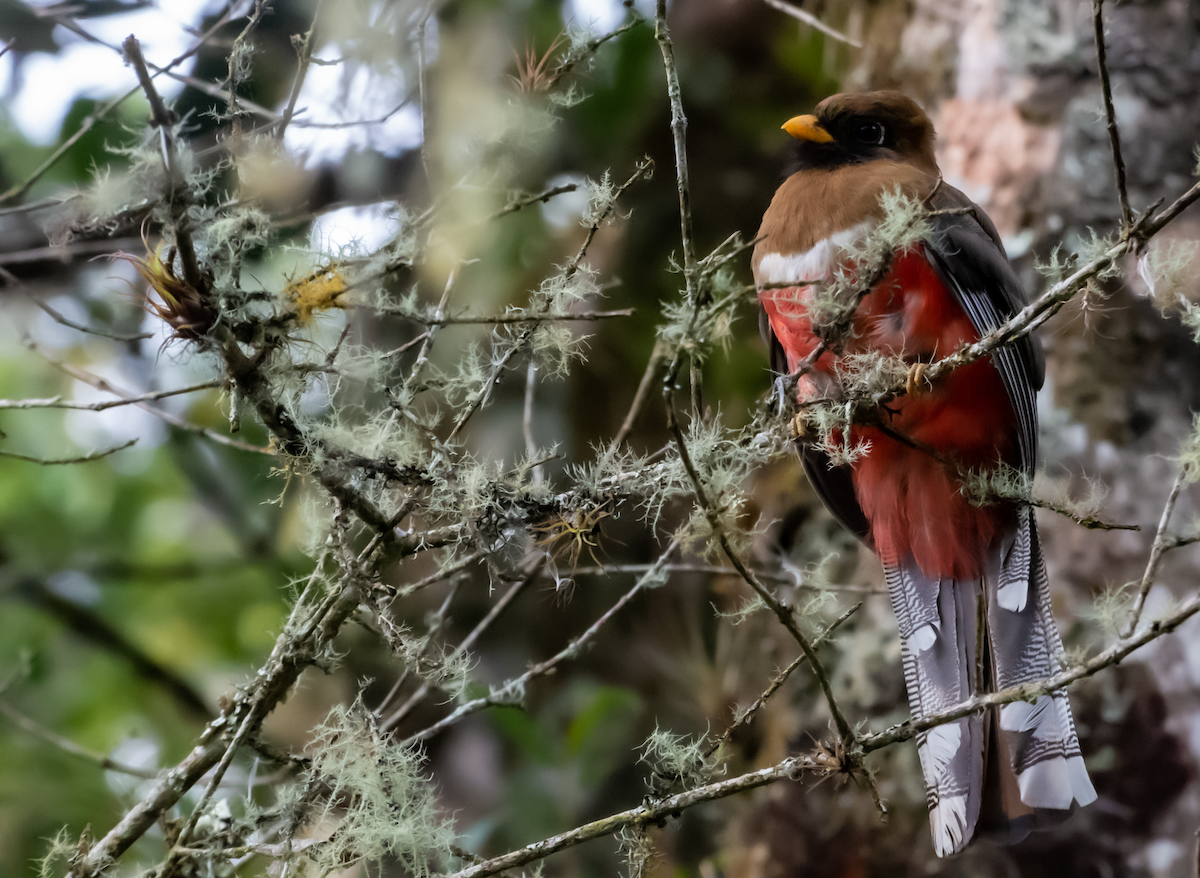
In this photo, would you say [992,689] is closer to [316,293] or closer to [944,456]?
[944,456]

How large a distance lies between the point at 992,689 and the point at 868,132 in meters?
1.02

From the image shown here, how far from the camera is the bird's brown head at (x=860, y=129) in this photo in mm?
1690

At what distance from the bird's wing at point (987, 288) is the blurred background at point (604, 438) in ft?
0.48

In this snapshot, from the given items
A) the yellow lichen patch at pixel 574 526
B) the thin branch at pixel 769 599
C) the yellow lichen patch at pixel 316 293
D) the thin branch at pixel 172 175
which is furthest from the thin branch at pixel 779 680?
the thin branch at pixel 172 175

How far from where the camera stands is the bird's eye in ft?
5.57

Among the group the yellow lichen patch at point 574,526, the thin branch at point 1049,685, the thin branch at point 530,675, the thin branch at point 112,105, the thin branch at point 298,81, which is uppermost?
the thin branch at point 112,105

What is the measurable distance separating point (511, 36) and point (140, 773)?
6.33ft

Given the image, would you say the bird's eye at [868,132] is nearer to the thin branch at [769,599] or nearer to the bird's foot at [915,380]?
the bird's foot at [915,380]

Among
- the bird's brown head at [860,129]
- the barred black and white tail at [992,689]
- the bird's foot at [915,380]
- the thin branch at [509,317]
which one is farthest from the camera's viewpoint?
the bird's brown head at [860,129]

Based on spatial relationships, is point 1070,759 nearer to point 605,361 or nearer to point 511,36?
point 605,361

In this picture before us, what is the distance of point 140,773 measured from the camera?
1346 mm

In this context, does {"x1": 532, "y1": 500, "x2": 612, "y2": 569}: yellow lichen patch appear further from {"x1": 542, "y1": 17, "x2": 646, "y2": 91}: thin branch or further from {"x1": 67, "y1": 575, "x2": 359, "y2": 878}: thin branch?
{"x1": 542, "y1": 17, "x2": 646, "y2": 91}: thin branch

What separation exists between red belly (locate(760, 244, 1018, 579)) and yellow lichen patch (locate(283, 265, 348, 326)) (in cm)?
71

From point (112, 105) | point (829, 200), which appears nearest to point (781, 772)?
point (829, 200)
